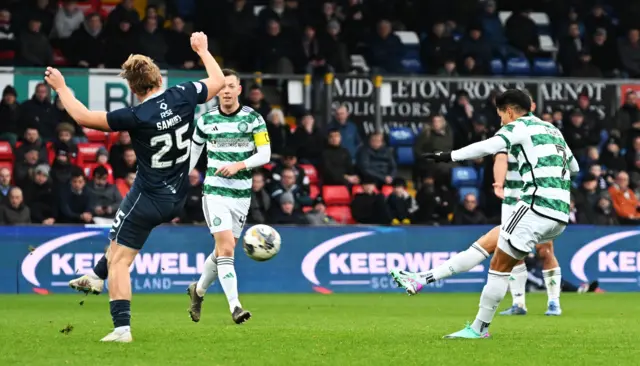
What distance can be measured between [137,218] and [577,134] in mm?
15838

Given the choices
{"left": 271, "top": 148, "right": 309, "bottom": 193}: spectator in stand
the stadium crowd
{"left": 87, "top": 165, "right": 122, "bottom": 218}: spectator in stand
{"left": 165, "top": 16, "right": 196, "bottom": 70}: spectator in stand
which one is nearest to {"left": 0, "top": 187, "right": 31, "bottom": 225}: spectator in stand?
the stadium crowd

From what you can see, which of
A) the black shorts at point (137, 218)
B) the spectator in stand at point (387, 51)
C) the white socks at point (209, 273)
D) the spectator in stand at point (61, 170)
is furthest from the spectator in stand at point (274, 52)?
the black shorts at point (137, 218)

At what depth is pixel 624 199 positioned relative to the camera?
2361cm

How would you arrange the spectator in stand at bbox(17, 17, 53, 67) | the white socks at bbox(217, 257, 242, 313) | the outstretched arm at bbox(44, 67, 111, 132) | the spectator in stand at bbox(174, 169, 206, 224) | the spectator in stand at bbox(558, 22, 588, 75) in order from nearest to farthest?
the outstretched arm at bbox(44, 67, 111, 132)
the white socks at bbox(217, 257, 242, 313)
the spectator in stand at bbox(174, 169, 206, 224)
the spectator in stand at bbox(17, 17, 53, 67)
the spectator in stand at bbox(558, 22, 588, 75)

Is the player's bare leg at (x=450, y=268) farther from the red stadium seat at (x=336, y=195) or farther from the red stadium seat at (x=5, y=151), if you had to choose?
the red stadium seat at (x=5, y=151)

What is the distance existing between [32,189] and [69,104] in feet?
38.1

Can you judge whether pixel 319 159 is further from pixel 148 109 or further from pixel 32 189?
pixel 148 109

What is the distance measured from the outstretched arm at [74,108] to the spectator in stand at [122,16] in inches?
558

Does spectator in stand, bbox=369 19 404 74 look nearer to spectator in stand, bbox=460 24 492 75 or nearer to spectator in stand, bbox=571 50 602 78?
spectator in stand, bbox=460 24 492 75

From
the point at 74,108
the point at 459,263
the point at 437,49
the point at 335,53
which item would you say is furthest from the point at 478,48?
the point at 74,108

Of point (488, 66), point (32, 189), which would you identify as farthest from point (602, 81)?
point (32, 189)

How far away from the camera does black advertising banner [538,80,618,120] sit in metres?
25.4

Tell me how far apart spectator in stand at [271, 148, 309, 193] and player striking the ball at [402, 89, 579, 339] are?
35.5 feet

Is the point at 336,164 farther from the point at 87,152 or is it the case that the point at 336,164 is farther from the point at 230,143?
the point at 230,143
